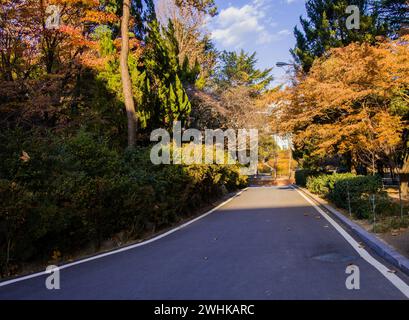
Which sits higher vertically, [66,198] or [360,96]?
[360,96]

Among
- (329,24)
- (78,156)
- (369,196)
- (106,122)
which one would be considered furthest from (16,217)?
(329,24)

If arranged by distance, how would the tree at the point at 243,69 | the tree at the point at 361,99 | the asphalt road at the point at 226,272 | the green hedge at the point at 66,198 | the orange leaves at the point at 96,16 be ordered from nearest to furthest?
the asphalt road at the point at 226,272
the green hedge at the point at 66,198
the tree at the point at 361,99
the orange leaves at the point at 96,16
the tree at the point at 243,69

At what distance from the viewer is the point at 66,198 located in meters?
8.02

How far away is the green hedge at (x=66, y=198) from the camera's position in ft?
22.0

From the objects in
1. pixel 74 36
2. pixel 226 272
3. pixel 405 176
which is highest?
pixel 74 36

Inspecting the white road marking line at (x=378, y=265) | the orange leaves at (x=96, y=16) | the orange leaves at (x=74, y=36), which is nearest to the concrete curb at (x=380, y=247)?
the white road marking line at (x=378, y=265)

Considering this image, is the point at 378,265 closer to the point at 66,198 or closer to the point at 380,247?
the point at 380,247

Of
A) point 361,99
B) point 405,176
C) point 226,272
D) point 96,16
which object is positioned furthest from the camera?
point 96,16

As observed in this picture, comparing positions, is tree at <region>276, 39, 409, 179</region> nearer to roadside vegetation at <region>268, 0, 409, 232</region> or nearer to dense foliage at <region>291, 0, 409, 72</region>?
roadside vegetation at <region>268, 0, 409, 232</region>

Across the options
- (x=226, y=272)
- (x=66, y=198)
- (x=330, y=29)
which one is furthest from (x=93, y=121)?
(x=330, y=29)

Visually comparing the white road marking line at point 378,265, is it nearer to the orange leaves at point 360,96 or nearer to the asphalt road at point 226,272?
the asphalt road at point 226,272

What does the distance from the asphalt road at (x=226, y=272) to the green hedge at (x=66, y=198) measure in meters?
0.96

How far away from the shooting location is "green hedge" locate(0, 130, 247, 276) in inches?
264

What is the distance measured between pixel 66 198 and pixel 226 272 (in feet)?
12.8
